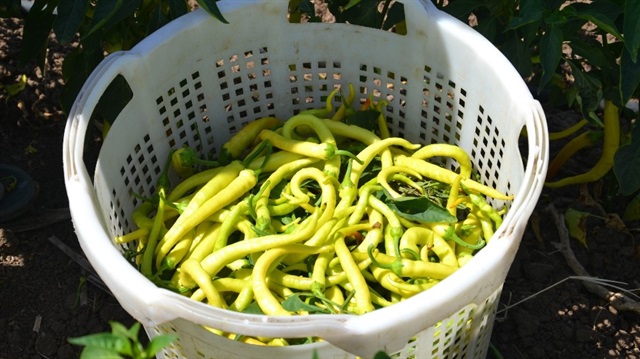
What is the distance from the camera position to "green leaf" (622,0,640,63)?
74.7 inches

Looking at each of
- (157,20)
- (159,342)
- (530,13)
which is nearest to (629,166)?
(530,13)

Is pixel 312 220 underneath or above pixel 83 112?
underneath

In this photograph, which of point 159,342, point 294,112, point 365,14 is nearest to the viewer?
point 159,342

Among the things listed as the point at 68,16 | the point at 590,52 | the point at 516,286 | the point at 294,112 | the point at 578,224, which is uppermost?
the point at 68,16

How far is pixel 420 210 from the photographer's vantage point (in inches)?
86.7

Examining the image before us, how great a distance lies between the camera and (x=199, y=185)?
237 cm

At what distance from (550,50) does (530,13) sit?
0.45 feet

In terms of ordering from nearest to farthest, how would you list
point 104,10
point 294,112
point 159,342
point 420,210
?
point 159,342 → point 104,10 → point 420,210 → point 294,112

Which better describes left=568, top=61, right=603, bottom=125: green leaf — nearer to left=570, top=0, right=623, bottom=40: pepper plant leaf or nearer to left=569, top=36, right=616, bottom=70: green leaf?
left=569, top=36, right=616, bottom=70: green leaf

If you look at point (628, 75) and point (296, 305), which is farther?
point (628, 75)

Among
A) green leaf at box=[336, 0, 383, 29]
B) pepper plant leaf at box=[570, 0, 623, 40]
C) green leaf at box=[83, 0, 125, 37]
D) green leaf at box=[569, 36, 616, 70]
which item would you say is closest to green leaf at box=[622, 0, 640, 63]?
pepper plant leaf at box=[570, 0, 623, 40]

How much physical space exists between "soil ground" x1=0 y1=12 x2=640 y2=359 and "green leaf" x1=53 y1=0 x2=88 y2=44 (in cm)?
81

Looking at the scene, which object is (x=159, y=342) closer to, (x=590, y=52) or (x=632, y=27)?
(x=632, y=27)

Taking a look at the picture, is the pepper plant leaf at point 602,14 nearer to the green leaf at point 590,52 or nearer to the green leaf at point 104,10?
the green leaf at point 590,52
